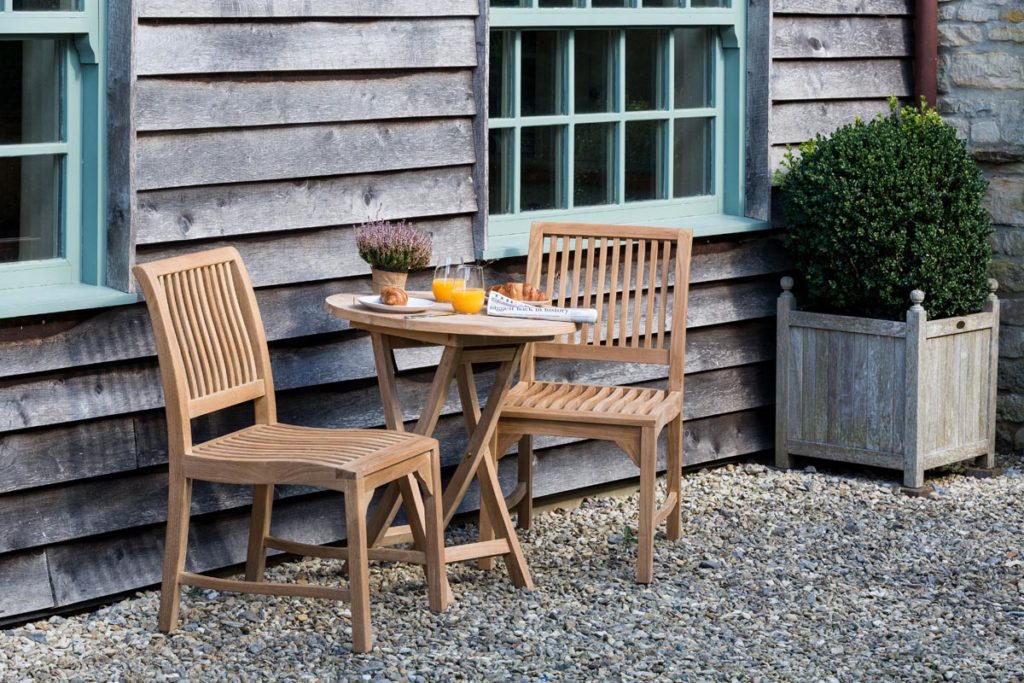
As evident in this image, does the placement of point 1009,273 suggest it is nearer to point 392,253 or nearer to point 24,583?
point 392,253

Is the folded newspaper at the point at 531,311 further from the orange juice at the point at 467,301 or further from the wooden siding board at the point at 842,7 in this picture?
the wooden siding board at the point at 842,7

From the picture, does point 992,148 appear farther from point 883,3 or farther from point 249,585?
point 249,585

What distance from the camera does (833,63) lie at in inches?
234

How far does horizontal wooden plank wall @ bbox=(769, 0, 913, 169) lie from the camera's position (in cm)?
575

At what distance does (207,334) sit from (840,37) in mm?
3091

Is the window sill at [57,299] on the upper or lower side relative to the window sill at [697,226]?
lower

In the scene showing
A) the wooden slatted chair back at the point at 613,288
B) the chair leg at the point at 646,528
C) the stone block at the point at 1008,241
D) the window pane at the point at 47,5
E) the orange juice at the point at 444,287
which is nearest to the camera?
the window pane at the point at 47,5

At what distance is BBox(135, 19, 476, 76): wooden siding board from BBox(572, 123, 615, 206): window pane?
2.11 feet

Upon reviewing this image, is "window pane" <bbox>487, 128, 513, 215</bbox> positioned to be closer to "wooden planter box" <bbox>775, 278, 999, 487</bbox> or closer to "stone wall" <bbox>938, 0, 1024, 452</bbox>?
"wooden planter box" <bbox>775, 278, 999, 487</bbox>

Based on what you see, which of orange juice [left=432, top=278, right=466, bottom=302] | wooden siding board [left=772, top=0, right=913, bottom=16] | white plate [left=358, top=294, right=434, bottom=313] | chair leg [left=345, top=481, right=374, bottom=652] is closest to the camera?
chair leg [left=345, top=481, right=374, bottom=652]

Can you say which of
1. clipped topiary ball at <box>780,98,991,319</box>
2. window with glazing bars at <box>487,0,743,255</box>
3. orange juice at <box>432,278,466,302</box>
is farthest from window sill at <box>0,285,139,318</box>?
clipped topiary ball at <box>780,98,991,319</box>

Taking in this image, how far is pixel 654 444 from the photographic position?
175 inches

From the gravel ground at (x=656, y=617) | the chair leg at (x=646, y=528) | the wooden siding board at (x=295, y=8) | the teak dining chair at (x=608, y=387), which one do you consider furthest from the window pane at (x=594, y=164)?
the chair leg at (x=646, y=528)

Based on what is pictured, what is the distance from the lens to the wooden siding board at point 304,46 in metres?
4.12
